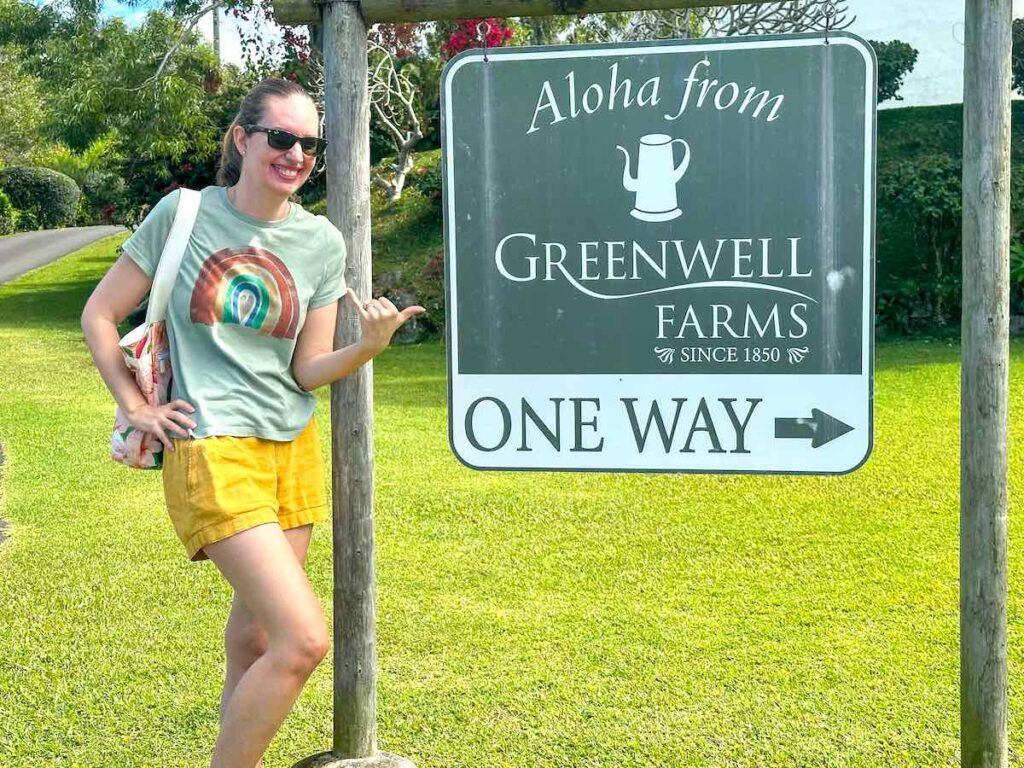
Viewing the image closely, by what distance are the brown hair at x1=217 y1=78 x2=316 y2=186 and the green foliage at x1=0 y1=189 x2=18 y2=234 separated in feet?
114

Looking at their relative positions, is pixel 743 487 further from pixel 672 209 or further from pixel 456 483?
pixel 672 209

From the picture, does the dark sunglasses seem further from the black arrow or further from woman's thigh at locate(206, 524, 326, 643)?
the black arrow

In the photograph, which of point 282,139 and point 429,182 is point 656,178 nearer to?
point 282,139

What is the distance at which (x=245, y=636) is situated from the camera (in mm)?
2824

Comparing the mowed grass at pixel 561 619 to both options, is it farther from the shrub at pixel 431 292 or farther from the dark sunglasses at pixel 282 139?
the shrub at pixel 431 292

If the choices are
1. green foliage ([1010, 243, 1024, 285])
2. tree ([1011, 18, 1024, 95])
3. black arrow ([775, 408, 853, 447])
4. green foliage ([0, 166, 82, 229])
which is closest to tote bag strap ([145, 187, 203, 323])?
black arrow ([775, 408, 853, 447])

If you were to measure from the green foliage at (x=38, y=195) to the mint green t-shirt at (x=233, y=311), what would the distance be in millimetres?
36379

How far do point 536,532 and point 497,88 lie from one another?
3.05m

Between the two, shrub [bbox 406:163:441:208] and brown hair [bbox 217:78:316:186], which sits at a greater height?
shrub [bbox 406:163:441:208]

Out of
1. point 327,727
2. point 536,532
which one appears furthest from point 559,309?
point 536,532

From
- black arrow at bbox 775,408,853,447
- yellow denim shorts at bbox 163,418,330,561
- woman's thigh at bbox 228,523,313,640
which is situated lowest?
woman's thigh at bbox 228,523,313,640

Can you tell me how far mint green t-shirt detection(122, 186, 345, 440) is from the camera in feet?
8.71

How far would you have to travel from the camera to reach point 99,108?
46.0 feet

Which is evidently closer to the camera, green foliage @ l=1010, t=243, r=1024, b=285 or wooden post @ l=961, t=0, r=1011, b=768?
wooden post @ l=961, t=0, r=1011, b=768
